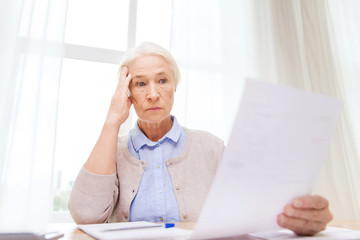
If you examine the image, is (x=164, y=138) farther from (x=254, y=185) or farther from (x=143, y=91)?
(x=254, y=185)

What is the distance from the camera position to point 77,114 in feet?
6.39

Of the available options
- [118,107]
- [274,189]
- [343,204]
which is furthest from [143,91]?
[343,204]

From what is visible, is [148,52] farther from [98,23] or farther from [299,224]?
[98,23]

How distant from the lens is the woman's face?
115 cm

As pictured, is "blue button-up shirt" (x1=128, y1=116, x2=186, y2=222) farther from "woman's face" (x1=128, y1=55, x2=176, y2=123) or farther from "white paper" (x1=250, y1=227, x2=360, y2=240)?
"white paper" (x1=250, y1=227, x2=360, y2=240)

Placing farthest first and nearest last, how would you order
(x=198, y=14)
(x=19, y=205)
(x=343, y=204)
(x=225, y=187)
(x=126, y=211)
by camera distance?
1. (x=198, y=14)
2. (x=343, y=204)
3. (x=19, y=205)
4. (x=126, y=211)
5. (x=225, y=187)

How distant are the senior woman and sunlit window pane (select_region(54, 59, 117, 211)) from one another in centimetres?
78

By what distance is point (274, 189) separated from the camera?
0.49 meters

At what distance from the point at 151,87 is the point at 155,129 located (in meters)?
0.20

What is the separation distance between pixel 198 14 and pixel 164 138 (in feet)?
4.61

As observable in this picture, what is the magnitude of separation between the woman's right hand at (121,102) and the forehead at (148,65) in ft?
0.11

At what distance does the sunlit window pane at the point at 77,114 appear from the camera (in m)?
1.85

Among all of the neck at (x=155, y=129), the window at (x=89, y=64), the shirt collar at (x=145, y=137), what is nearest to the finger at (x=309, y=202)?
the shirt collar at (x=145, y=137)

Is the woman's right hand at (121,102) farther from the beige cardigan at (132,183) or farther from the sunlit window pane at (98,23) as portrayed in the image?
the sunlit window pane at (98,23)
